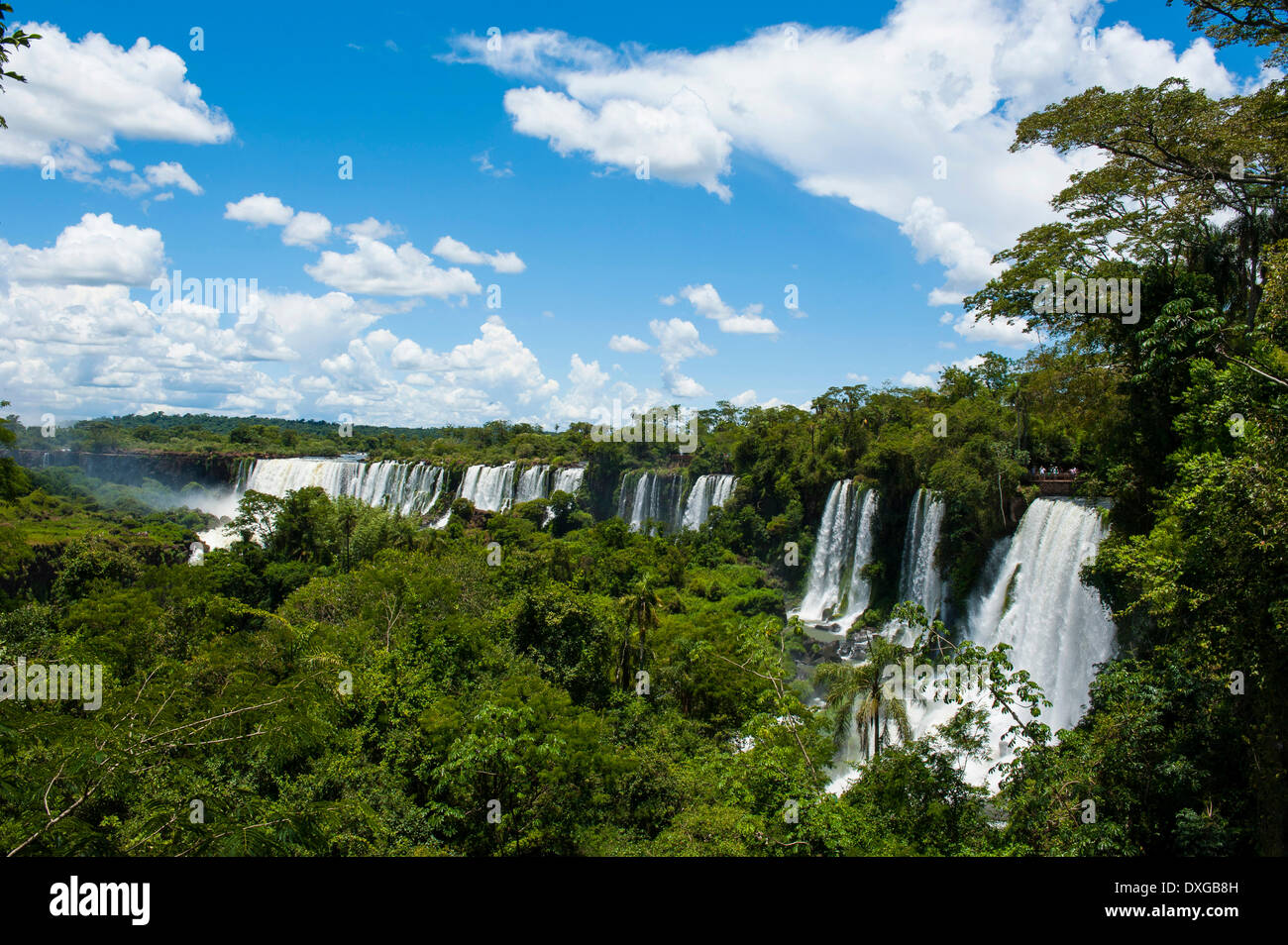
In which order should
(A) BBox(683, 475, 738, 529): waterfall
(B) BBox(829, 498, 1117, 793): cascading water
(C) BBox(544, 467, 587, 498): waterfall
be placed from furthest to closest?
(C) BBox(544, 467, 587, 498): waterfall, (A) BBox(683, 475, 738, 529): waterfall, (B) BBox(829, 498, 1117, 793): cascading water

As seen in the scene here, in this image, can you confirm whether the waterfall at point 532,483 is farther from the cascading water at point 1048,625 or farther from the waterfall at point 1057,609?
the waterfall at point 1057,609

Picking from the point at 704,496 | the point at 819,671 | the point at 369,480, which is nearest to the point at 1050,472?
the point at 819,671

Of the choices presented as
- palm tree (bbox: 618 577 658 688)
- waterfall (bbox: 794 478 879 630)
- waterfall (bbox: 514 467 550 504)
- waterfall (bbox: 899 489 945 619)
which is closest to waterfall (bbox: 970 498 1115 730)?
waterfall (bbox: 899 489 945 619)

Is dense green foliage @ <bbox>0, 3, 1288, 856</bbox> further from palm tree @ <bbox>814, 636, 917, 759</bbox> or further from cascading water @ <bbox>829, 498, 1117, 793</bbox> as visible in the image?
cascading water @ <bbox>829, 498, 1117, 793</bbox>

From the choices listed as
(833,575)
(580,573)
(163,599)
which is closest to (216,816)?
(580,573)

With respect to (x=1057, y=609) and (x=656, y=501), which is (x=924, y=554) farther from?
(x=656, y=501)

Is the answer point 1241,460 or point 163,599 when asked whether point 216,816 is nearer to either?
point 1241,460

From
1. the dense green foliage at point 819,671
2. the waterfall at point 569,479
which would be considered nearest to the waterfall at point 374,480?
the waterfall at point 569,479
